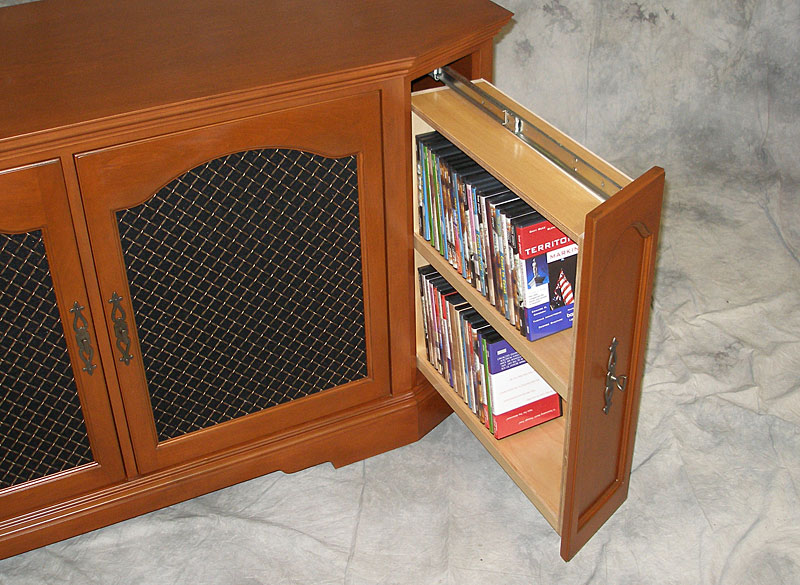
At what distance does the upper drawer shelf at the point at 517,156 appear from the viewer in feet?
5.62

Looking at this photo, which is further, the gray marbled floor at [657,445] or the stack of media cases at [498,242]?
the gray marbled floor at [657,445]

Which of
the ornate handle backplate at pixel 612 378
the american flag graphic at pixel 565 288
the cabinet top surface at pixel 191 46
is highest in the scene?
the cabinet top surface at pixel 191 46

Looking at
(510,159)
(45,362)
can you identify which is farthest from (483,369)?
(45,362)

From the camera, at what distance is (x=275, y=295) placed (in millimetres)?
2041

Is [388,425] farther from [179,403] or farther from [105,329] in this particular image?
[105,329]

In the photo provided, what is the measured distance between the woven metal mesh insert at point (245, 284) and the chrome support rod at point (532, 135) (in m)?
0.30

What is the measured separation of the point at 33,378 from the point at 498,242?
0.93 metres

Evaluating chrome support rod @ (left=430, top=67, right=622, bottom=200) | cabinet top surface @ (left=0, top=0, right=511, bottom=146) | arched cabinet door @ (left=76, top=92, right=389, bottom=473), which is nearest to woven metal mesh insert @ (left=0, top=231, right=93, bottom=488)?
arched cabinet door @ (left=76, top=92, right=389, bottom=473)

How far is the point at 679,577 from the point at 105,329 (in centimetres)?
127

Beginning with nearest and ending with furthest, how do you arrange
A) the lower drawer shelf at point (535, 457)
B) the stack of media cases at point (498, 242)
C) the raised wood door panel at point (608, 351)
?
the raised wood door panel at point (608, 351), the stack of media cases at point (498, 242), the lower drawer shelf at point (535, 457)

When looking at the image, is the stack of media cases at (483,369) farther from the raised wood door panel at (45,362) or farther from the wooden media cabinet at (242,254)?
A: the raised wood door panel at (45,362)

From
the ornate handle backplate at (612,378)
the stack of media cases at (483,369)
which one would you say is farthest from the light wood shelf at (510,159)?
the stack of media cases at (483,369)

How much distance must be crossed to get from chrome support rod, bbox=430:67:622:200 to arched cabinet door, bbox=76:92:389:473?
0.25m

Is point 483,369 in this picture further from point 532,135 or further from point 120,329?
point 120,329
